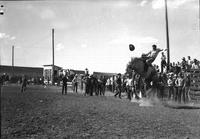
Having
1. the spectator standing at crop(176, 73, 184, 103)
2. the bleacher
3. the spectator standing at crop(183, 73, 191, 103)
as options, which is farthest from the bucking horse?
the bleacher

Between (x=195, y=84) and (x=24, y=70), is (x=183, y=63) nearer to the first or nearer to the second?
(x=195, y=84)

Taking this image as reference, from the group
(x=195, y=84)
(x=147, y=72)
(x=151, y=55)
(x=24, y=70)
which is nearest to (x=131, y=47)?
(x=151, y=55)

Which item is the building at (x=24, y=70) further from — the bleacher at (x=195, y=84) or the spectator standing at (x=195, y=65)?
the bleacher at (x=195, y=84)

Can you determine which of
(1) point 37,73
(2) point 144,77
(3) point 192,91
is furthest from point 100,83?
(1) point 37,73

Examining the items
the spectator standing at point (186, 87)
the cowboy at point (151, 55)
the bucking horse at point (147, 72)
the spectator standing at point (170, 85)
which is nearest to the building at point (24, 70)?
the spectator standing at point (170, 85)

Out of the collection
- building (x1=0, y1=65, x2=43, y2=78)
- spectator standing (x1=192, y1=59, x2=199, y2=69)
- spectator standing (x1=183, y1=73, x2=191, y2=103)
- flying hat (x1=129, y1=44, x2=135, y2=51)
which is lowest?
spectator standing (x1=183, y1=73, x2=191, y2=103)

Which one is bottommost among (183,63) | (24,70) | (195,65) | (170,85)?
(170,85)

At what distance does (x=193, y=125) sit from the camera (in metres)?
8.27

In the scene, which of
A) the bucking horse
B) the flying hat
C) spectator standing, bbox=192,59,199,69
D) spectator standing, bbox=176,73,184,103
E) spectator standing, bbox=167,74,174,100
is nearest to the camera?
the flying hat

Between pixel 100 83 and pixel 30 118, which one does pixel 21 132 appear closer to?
pixel 30 118

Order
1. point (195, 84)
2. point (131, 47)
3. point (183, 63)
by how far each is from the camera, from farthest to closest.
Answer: point (183, 63)
point (195, 84)
point (131, 47)

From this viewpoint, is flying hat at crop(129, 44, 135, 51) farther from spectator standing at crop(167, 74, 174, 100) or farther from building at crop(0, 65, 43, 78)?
building at crop(0, 65, 43, 78)

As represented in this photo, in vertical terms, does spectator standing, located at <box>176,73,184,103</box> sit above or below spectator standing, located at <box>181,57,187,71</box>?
below

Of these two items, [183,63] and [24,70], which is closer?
[183,63]
